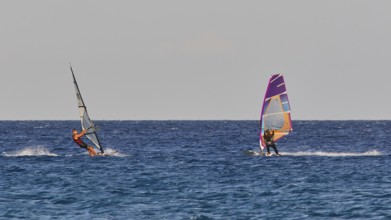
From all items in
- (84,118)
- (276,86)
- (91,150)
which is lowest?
(91,150)

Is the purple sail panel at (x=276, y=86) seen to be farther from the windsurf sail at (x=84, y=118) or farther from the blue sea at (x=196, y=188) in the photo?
the windsurf sail at (x=84, y=118)

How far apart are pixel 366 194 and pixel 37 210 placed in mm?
12680

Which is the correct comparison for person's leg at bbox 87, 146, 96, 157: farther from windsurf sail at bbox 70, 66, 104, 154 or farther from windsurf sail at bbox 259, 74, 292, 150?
windsurf sail at bbox 259, 74, 292, 150

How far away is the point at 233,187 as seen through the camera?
32.9m

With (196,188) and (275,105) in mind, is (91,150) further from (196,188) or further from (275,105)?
(196,188)

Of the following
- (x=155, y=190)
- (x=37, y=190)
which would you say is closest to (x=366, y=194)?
(x=155, y=190)

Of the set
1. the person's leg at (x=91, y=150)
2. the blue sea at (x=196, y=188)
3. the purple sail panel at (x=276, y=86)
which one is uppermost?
the purple sail panel at (x=276, y=86)

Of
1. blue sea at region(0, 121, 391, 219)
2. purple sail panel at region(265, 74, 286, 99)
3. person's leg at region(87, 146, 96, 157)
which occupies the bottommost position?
blue sea at region(0, 121, 391, 219)

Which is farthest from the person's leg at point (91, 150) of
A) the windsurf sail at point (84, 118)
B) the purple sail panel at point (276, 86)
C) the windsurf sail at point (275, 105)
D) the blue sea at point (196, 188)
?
the purple sail panel at point (276, 86)

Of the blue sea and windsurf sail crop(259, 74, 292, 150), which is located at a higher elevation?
windsurf sail crop(259, 74, 292, 150)

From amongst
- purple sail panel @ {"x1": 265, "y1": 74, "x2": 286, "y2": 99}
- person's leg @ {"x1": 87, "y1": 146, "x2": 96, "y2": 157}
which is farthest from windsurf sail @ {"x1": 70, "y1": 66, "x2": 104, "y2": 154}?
purple sail panel @ {"x1": 265, "y1": 74, "x2": 286, "y2": 99}

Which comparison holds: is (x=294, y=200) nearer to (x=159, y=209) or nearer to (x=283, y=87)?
(x=159, y=209)

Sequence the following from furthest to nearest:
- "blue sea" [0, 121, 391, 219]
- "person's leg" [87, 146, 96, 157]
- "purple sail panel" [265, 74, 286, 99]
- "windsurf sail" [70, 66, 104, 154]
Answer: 1. "person's leg" [87, 146, 96, 157]
2. "purple sail panel" [265, 74, 286, 99]
3. "windsurf sail" [70, 66, 104, 154]
4. "blue sea" [0, 121, 391, 219]

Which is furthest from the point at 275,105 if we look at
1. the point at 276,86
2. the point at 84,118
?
the point at 84,118
